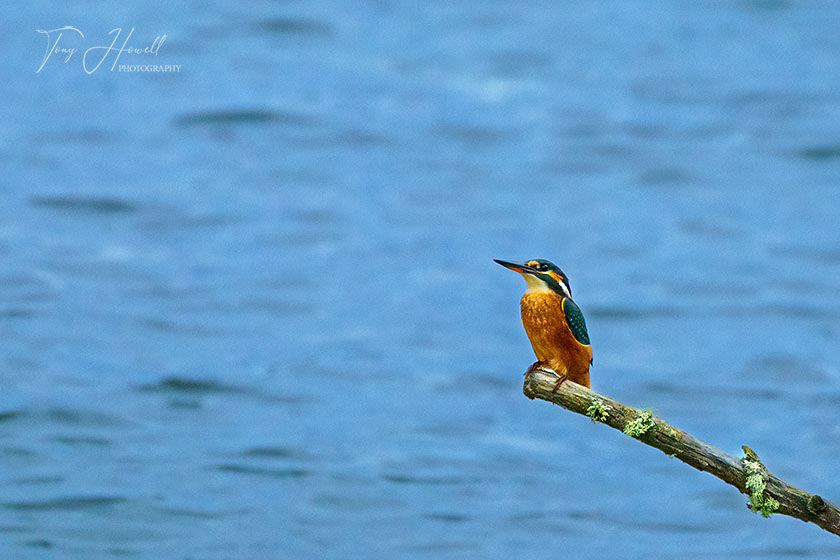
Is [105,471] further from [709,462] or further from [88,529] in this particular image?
[709,462]

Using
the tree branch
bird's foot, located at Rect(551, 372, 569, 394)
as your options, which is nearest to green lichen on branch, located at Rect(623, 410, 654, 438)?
the tree branch

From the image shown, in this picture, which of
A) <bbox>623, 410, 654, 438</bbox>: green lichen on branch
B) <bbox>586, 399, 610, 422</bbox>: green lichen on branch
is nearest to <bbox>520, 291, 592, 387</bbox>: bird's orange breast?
<bbox>586, 399, 610, 422</bbox>: green lichen on branch

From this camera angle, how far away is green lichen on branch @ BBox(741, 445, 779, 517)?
673cm

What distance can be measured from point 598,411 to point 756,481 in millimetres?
943

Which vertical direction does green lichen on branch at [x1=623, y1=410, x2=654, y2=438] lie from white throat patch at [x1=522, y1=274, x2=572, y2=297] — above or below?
below

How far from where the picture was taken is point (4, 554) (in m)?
18.6

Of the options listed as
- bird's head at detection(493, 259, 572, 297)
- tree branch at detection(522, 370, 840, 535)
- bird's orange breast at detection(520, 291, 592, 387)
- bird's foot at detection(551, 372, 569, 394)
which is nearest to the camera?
tree branch at detection(522, 370, 840, 535)

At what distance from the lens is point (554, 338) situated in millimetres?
7543

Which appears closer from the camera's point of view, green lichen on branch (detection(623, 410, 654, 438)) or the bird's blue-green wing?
green lichen on branch (detection(623, 410, 654, 438))

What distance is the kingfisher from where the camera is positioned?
749 centimetres

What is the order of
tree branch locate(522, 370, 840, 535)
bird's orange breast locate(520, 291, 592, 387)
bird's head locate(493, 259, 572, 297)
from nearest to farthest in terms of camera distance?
tree branch locate(522, 370, 840, 535), bird's orange breast locate(520, 291, 592, 387), bird's head locate(493, 259, 572, 297)

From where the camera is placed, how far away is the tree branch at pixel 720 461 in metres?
6.73

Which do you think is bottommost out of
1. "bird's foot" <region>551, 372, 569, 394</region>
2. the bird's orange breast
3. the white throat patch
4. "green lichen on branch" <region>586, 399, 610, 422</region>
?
"green lichen on branch" <region>586, 399, 610, 422</region>

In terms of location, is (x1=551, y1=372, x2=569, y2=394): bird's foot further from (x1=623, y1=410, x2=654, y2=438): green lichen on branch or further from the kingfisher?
(x1=623, y1=410, x2=654, y2=438): green lichen on branch
